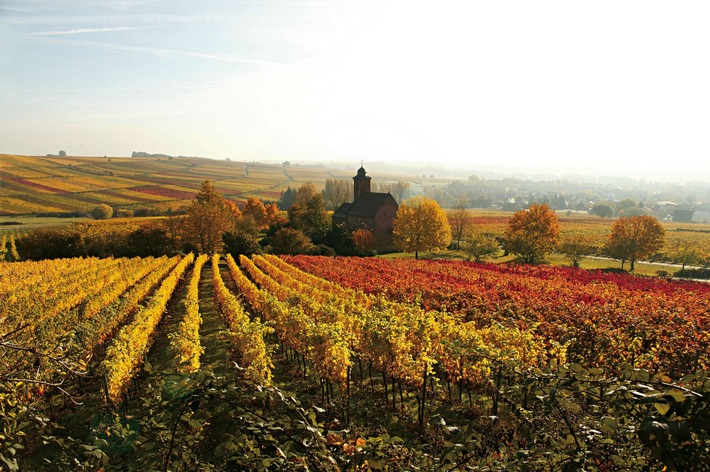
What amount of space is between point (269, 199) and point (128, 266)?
108049mm

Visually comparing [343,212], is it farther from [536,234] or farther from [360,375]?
[360,375]

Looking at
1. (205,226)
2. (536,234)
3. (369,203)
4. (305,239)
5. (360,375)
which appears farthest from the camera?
(369,203)

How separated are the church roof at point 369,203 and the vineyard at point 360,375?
32571 millimetres

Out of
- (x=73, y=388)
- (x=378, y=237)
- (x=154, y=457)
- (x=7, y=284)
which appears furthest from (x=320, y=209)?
(x=154, y=457)

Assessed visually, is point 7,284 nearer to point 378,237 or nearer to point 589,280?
Answer: point 589,280

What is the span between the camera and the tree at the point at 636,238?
46344mm

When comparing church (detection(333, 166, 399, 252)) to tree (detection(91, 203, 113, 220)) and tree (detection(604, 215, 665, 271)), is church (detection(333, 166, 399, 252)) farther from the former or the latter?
tree (detection(91, 203, 113, 220))

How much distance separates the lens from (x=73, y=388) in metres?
14.1

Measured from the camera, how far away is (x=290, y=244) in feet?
162

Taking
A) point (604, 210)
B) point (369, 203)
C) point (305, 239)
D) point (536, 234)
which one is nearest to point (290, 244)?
point (305, 239)

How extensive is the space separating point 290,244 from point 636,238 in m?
43.2

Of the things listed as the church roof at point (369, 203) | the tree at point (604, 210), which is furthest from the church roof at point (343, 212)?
the tree at point (604, 210)

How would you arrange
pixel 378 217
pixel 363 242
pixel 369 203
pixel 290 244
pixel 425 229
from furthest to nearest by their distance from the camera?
pixel 369 203
pixel 378 217
pixel 363 242
pixel 425 229
pixel 290 244

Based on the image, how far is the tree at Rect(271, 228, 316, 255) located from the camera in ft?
162
